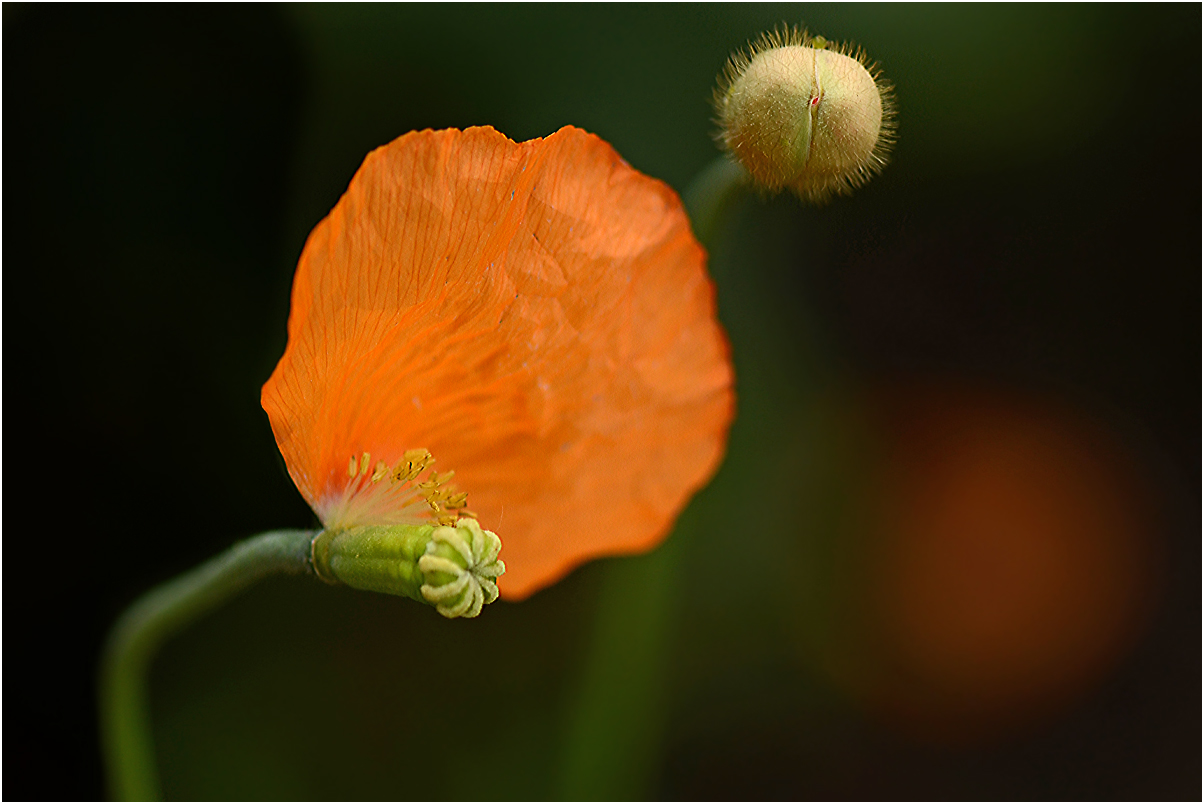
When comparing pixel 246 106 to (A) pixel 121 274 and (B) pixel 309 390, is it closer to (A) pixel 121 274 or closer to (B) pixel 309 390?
(A) pixel 121 274

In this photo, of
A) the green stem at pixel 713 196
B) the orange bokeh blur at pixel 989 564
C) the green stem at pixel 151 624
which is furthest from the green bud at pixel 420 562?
the orange bokeh blur at pixel 989 564

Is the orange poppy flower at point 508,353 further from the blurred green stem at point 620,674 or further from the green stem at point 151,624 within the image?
the blurred green stem at point 620,674

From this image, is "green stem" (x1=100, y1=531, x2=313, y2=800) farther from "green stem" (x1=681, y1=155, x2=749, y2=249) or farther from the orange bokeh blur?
the orange bokeh blur

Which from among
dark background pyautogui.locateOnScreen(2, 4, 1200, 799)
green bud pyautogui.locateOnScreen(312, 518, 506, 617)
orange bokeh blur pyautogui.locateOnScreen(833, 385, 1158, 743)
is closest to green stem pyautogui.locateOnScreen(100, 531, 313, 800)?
green bud pyautogui.locateOnScreen(312, 518, 506, 617)

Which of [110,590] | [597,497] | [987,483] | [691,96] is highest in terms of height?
[691,96]

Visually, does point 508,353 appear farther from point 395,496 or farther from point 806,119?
point 806,119

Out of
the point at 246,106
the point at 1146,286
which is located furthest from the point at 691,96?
the point at 1146,286
